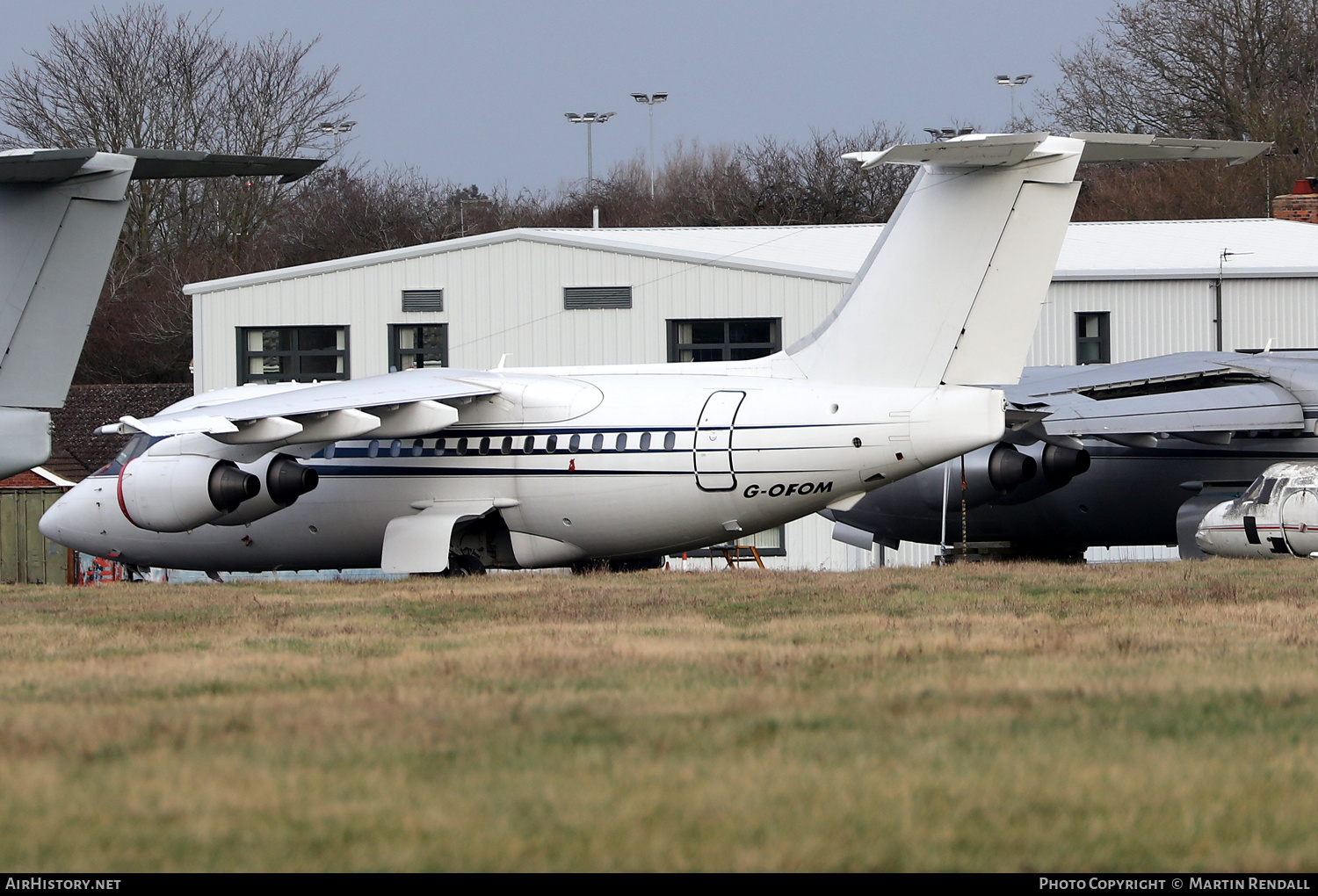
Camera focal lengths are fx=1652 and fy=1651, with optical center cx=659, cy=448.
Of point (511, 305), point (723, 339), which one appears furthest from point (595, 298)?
point (723, 339)

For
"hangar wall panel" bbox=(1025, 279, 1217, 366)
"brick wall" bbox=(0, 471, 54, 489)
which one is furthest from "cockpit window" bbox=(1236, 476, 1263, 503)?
"brick wall" bbox=(0, 471, 54, 489)

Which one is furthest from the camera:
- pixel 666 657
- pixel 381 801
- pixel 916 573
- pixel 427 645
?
pixel 916 573

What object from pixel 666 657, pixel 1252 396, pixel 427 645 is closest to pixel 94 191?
pixel 427 645

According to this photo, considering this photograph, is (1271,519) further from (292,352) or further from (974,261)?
(292,352)

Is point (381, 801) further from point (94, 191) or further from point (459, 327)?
point (459, 327)

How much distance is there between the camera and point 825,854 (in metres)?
5.11

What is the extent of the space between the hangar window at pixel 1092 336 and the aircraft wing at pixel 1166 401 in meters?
11.7

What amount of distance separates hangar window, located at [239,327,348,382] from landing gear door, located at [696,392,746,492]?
17.0 meters

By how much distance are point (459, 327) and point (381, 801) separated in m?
28.5

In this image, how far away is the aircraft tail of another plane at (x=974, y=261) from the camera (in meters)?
17.9

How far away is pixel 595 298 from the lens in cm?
3350

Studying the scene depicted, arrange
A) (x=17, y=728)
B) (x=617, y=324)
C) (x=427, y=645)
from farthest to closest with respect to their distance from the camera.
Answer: (x=617, y=324)
(x=427, y=645)
(x=17, y=728)

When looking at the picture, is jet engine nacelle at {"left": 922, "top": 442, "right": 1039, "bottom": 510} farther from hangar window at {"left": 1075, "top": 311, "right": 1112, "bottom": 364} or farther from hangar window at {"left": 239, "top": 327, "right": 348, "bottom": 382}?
A: hangar window at {"left": 239, "top": 327, "right": 348, "bottom": 382}

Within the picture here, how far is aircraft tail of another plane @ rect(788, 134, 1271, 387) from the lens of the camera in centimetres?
1789
